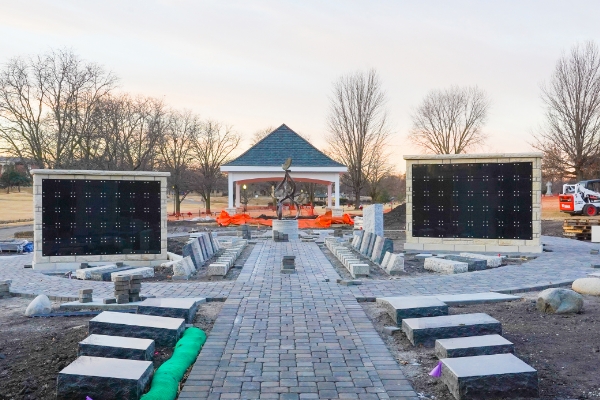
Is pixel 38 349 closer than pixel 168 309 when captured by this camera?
Yes

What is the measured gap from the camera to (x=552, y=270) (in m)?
11.9

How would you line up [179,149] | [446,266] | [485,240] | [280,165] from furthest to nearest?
[179,149]
[280,165]
[485,240]
[446,266]

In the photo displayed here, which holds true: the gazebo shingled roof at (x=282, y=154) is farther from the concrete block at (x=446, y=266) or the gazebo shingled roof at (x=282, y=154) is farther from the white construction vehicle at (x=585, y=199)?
the concrete block at (x=446, y=266)

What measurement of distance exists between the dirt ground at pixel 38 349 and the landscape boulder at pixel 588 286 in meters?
6.18

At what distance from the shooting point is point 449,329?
5953mm

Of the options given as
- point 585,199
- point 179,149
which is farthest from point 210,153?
point 585,199

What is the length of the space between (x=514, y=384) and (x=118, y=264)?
10.9m

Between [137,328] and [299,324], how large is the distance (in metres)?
2.15

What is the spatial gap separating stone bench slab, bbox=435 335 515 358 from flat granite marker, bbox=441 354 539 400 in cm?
53

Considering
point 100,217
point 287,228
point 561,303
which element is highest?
point 100,217

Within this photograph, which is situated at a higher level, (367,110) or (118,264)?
(367,110)

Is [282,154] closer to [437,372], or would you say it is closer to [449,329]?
[449,329]

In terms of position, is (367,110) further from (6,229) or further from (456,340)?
(456,340)

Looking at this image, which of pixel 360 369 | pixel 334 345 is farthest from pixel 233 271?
pixel 360 369
